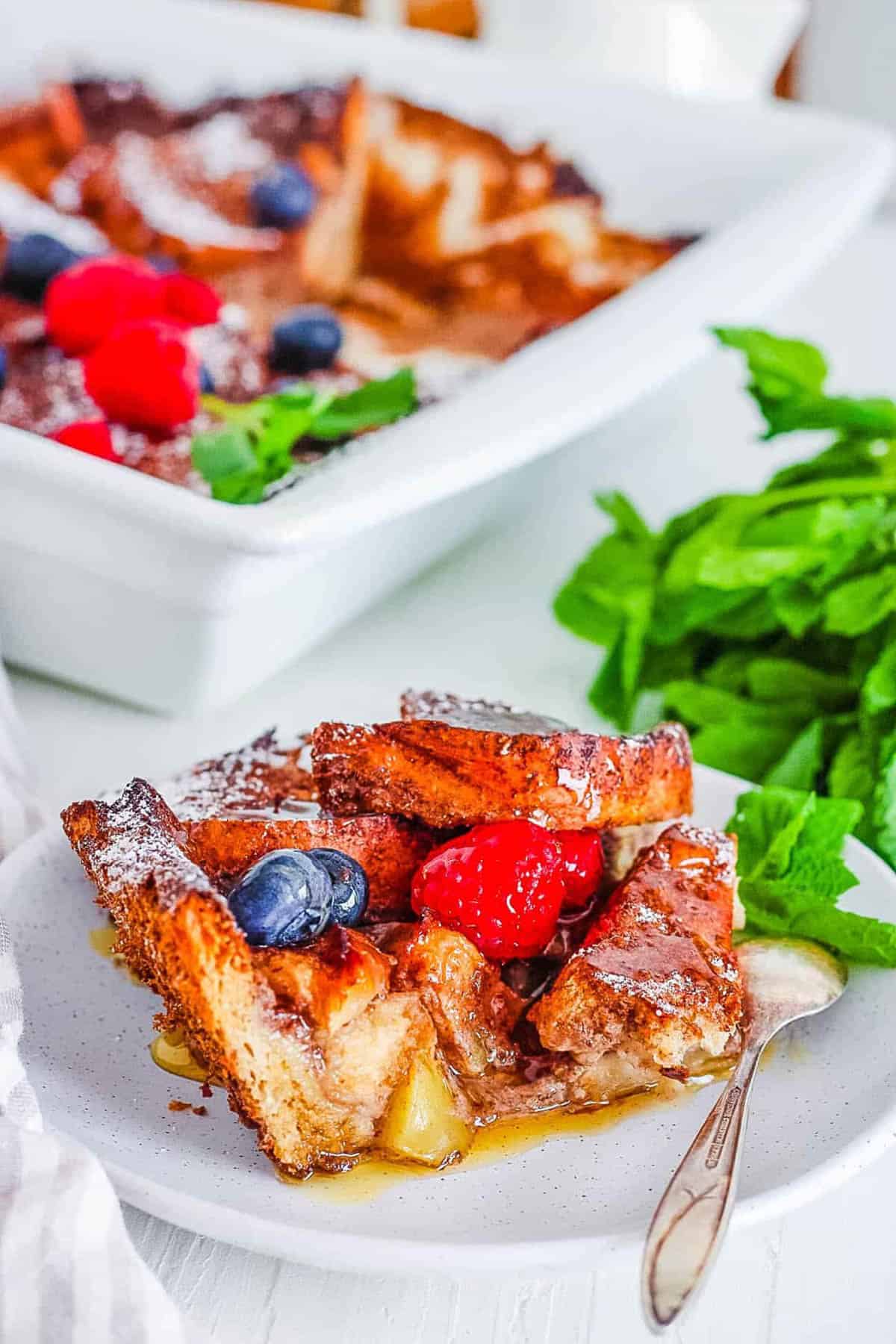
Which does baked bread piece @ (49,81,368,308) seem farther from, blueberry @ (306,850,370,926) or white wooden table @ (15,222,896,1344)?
blueberry @ (306,850,370,926)

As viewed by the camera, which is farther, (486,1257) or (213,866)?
(213,866)

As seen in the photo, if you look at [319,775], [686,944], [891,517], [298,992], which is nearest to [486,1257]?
[298,992]

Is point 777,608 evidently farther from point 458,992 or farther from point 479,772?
point 458,992

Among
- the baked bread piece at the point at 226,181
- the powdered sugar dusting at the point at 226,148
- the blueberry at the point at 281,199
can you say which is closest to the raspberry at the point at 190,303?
the baked bread piece at the point at 226,181

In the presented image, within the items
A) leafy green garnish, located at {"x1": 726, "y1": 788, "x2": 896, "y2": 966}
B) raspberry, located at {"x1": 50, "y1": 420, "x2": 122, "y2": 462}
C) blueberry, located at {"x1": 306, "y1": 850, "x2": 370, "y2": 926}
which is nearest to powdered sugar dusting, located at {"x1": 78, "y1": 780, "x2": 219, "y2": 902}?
blueberry, located at {"x1": 306, "y1": 850, "x2": 370, "y2": 926}

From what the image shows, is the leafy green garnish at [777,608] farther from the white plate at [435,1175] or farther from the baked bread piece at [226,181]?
the baked bread piece at [226,181]

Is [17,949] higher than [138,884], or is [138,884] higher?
[138,884]

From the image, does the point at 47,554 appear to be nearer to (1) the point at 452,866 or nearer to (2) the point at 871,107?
(1) the point at 452,866
